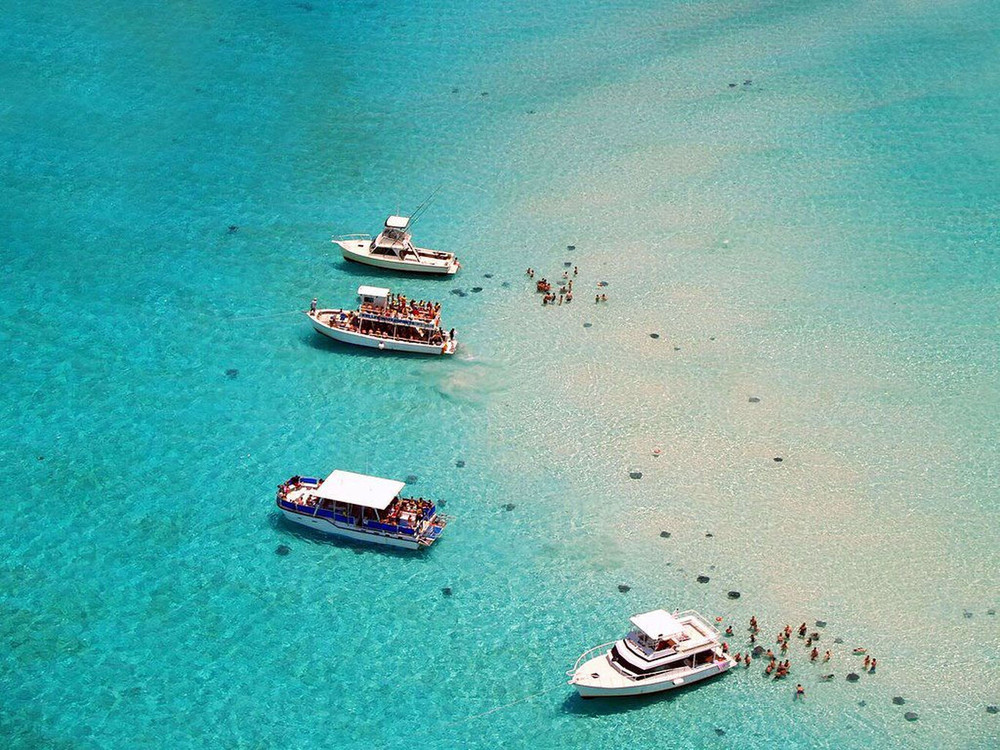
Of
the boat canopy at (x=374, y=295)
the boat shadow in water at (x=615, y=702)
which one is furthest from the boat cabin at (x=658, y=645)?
the boat canopy at (x=374, y=295)

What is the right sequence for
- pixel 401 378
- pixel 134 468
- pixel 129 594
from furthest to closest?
pixel 401 378
pixel 134 468
pixel 129 594

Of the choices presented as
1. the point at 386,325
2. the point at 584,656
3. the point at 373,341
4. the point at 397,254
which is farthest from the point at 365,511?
the point at 397,254

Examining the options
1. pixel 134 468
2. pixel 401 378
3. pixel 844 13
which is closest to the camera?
pixel 134 468

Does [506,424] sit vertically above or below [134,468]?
above

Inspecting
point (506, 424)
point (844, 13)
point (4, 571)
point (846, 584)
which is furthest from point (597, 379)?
point (844, 13)

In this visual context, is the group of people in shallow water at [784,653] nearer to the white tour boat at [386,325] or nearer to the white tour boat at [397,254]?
the white tour boat at [386,325]

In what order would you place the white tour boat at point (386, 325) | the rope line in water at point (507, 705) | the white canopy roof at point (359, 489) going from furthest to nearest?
1. the white tour boat at point (386, 325)
2. the white canopy roof at point (359, 489)
3. the rope line in water at point (507, 705)

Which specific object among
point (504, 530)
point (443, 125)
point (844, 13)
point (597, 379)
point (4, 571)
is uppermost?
point (844, 13)

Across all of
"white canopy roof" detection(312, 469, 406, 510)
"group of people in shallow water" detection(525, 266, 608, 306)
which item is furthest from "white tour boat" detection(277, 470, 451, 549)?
"group of people in shallow water" detection(525, 266, 608, 306)

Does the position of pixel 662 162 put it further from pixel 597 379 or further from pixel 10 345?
pixel 10 345
